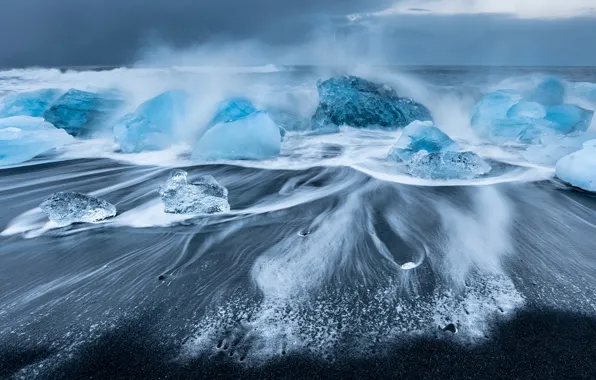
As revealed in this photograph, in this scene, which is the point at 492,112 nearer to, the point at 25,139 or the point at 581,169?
the point at 581,169

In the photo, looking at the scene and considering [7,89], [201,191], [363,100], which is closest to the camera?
[201,191]

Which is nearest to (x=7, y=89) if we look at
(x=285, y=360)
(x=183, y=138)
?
(x=183, y=138)

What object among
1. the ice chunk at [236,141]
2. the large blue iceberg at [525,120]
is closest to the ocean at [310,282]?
the ice chunk at [236,141]

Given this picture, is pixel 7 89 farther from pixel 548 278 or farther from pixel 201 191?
pixel 548 278

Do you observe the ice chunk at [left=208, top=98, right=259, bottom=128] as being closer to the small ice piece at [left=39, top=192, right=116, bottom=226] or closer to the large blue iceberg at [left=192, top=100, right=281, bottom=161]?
the large blue iceberg at [left=192, top=100, right=281, bottom=161]

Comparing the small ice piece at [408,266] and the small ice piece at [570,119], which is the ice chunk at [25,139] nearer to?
the small ice piece at [408,266]

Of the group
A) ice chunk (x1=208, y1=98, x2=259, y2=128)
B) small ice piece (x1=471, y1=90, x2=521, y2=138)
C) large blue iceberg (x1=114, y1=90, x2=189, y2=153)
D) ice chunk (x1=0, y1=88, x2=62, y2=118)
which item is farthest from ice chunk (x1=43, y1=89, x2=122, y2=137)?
small ice piece (x1=471, y1=90, x2=521, y2=138)
